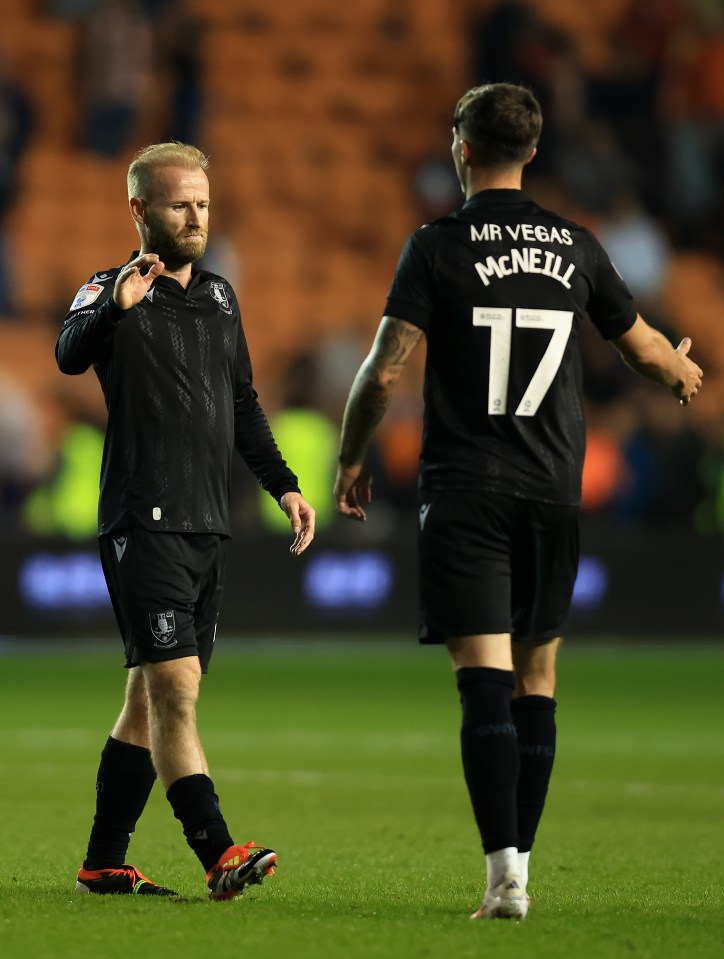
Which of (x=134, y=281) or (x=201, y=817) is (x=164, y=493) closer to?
(x=134, y=281)

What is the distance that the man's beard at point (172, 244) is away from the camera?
5156 millimetres

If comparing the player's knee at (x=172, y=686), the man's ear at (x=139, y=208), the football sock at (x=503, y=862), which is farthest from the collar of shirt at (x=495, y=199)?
the football sock at (x=503, y=862)

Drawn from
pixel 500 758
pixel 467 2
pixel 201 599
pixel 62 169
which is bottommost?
pixel 500 758

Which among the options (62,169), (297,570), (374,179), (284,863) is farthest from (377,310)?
(284,863)

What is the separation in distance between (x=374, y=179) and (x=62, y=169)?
383cm

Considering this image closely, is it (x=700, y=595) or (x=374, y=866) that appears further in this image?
(x=700, y=595)

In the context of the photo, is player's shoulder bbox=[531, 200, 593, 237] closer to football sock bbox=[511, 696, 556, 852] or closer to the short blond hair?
the short blond hair

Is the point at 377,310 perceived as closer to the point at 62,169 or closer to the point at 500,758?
the point at 62,169

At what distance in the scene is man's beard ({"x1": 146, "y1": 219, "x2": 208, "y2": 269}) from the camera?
5.16 meters

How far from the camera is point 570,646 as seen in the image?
16.1 meters

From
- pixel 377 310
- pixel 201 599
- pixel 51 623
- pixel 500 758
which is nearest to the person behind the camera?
pixel 500 758

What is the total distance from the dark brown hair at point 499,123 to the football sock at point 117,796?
1826 mm

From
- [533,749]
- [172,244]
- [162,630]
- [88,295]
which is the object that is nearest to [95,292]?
[88,295]

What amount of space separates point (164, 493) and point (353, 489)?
19.4 inches
